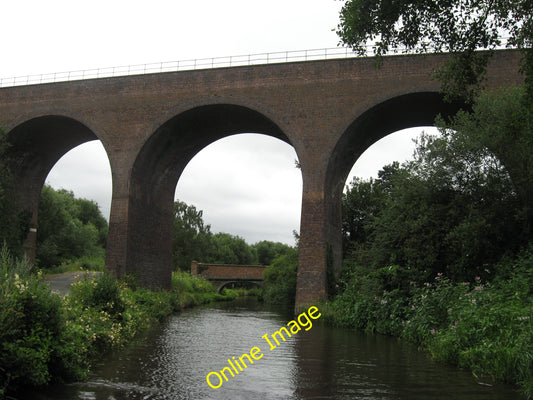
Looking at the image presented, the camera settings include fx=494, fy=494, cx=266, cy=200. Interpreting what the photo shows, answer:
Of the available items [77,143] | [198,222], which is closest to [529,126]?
[77,143]

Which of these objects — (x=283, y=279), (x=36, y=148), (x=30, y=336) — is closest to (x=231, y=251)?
(x=283, y=279)

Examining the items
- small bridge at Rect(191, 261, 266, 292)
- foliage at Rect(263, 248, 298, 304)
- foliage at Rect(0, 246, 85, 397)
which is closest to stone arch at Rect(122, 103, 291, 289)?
foliage at Rect(263, 248, 298, 304)

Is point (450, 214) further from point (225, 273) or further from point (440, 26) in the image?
point (225, 273)

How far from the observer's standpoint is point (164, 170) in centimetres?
2316

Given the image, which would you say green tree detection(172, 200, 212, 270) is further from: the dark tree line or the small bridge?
the dark tree line

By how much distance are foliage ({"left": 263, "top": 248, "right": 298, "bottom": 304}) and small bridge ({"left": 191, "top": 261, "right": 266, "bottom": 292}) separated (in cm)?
644

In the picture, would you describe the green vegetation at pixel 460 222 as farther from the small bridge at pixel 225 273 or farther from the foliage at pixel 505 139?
the small bridge at pixel 225 273

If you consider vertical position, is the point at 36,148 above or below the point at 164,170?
above

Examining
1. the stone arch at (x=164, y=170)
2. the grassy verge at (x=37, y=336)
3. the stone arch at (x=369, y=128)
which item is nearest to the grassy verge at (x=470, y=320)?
the stone arch at (x=369, y=128)

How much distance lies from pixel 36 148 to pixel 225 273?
20.2 m

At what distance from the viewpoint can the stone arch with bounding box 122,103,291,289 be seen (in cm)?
2077

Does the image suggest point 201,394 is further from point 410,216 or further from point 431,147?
point 431,147

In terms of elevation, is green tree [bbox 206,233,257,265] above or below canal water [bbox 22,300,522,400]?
above

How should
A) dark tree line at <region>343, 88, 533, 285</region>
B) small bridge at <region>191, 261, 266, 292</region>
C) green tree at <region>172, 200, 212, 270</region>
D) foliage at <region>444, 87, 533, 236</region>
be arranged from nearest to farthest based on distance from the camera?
foliage at <region>444, 87, 533, 236</region> < dark tree line at <region>343, 88, 533, 285</region> < small bridge at <region>191, 261, 266, 292</region> < green tree at <region>172, 200, 212, 270</region>
